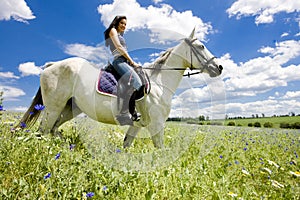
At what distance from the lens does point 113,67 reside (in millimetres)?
4711

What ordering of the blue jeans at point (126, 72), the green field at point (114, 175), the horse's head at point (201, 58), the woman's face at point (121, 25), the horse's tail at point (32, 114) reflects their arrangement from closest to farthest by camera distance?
the green field at point (114, 175) < the blue jeans at point (126, 72) < the woman's face at point (121, 25) < the horse's head at point (201, 58) < the horse's tail at point (32, 114)

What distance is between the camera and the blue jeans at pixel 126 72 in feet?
14.3

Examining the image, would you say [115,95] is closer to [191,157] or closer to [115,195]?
[191,157]

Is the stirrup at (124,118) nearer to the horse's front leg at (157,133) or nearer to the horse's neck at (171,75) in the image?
the horse's front leg at (157,133)

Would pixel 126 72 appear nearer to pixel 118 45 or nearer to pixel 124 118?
pixel 118 45

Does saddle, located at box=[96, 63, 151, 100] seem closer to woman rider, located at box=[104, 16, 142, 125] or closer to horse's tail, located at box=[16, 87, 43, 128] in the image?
woman rider, located at box=[104, 16, 142, 125]

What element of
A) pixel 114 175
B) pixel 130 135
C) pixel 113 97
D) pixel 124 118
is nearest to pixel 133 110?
pixel 124 118

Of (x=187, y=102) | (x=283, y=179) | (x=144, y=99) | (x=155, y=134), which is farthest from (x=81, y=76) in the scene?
(x=283, y=179)

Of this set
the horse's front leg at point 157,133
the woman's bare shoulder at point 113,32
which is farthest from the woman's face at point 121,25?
the horse's front leg at point 157,133

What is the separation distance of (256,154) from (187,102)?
92.8 inches

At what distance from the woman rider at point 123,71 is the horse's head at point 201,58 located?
1263 millimetres

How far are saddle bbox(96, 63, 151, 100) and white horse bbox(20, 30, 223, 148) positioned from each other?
11 centimetres

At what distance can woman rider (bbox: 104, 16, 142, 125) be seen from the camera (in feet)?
14.2

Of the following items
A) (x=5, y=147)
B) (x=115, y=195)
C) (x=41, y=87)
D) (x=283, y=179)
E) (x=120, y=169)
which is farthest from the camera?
(x=41, y=87)
